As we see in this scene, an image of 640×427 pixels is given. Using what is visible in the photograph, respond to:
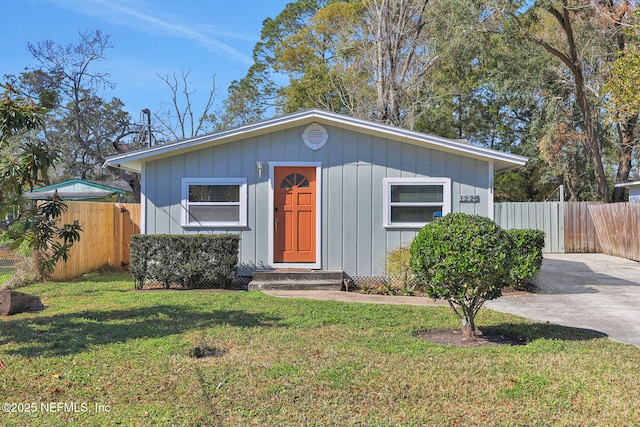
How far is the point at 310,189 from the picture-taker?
33.8 ft

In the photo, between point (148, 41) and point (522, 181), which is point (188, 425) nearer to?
point (148, 41)

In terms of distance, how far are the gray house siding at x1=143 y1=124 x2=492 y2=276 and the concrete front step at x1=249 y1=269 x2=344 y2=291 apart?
0.46 meters

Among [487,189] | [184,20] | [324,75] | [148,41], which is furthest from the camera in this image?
[324,75]

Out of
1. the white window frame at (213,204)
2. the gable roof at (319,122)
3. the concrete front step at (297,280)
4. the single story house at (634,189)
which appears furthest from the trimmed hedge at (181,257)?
the single story house at (634,189)

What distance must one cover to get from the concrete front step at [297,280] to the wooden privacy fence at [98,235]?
4.20 meters

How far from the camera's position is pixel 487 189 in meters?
10.0

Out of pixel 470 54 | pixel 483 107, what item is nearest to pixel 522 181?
pixel 483 107

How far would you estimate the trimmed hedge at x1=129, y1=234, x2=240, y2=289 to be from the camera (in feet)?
31.0

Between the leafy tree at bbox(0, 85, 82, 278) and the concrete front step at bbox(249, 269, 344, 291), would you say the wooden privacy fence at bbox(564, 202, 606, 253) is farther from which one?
the leafy tree at bbox(0, 85, 82, 278)

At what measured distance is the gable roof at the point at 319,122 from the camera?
9805 mm

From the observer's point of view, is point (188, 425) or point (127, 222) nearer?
point (188, 425)

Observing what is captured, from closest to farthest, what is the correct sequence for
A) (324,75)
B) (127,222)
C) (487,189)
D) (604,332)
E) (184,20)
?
(604,332)
(487,189)
(127,222)
(184,20)
(324,75)

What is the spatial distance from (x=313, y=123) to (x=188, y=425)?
7.43 m

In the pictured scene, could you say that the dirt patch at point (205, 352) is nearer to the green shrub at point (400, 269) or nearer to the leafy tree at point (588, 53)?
the green shrub at point (400, 269)
